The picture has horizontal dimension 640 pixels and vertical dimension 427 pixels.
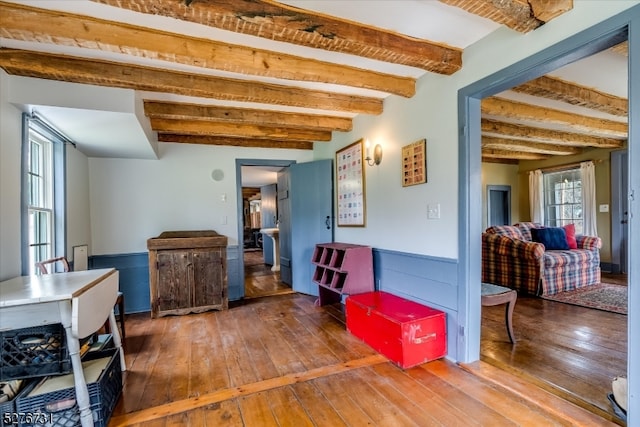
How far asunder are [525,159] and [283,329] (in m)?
6.89

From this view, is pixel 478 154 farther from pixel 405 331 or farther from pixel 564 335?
pixel 564 335

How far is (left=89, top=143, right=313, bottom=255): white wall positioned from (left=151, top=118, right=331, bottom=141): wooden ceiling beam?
626 millimetres

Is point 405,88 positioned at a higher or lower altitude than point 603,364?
higher

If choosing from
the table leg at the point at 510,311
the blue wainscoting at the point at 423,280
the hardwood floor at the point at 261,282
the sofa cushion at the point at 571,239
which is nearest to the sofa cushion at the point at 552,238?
the sofa cushion at the point at 571,239

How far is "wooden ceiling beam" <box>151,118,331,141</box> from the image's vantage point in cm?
349

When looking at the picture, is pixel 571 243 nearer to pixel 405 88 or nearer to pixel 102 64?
pixel 405 88

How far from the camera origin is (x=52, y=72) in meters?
2.07

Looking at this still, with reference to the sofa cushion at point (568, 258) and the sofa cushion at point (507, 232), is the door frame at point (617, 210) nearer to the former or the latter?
the sofa cushion at point (568, 258)

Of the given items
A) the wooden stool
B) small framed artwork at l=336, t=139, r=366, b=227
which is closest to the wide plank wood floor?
the wooden stool

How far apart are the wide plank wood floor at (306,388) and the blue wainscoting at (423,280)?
377 mm

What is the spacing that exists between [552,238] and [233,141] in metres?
5.15

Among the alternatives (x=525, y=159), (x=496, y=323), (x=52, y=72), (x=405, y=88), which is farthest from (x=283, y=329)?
(x=525, y=159)

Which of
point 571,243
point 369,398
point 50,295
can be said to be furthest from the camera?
point 571,243

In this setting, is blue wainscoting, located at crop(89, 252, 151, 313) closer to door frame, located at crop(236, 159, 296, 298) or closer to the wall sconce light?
door frame, located at crop(236, 159, 296, 298)
